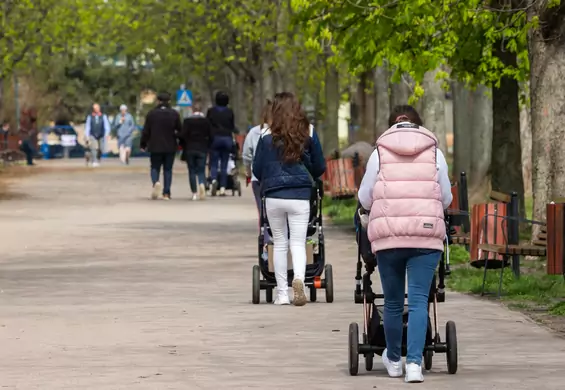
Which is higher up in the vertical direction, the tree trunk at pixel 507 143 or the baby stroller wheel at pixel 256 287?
the tree trunk at pixel 507 143

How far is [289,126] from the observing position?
14172mm

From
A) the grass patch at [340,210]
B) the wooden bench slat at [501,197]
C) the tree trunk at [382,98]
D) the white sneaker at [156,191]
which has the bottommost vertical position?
the grass patch at [340,210]

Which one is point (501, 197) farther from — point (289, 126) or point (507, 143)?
point (507, 143)

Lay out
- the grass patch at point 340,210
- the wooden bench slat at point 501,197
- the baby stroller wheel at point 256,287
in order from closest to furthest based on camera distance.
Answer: the baby stroller wheel at point 256,287
the wooden bench slat at point 501,197
the grass patch at point 340,210

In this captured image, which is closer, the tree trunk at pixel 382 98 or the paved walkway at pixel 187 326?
the paved walkway at pixel 187 326

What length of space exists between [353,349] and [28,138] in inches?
1903

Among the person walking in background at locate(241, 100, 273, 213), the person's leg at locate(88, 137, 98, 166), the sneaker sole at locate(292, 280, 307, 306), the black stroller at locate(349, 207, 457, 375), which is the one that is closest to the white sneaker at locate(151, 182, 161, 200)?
the person walking in background at locate(241, 100, 273, 213)

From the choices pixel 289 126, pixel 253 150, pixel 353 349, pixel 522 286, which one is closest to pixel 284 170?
pixel 289 126

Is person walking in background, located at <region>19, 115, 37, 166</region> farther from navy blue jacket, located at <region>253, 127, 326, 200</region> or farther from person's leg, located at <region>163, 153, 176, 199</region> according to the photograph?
navy blue jacket, located at <region>253, 127, 326, 200</region>

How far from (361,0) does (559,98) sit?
426 centimetres

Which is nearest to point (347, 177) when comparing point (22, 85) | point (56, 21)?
point (56, 21)

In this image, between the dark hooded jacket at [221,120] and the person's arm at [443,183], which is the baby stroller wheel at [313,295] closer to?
the person's arm at [443,183]

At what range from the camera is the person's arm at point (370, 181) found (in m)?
10.0

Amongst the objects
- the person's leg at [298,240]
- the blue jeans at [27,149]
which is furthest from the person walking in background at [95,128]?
the person's leg at [298,240]
